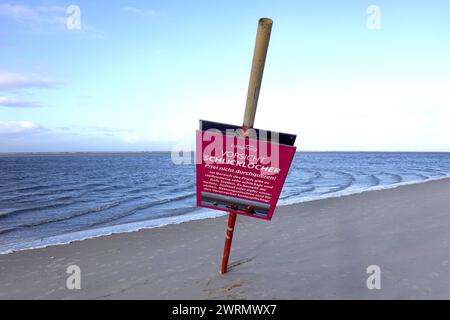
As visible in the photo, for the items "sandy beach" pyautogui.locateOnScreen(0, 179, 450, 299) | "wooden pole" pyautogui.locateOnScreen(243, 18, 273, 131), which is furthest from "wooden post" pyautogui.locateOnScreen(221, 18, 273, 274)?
"sandy beach" pyautogui.locateOnScreen(0, 179, 450, 299)

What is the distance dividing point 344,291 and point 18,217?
13442mm

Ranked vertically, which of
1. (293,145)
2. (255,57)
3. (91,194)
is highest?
(255,57)

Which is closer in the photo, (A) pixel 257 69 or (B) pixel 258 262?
(A) pixel 257 69

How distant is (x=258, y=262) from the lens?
5.78 meters

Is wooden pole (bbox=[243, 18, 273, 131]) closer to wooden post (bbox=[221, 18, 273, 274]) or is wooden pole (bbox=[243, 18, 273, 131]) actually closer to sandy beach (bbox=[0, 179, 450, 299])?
wooden post (bbox=[221, 18, 273, 274])

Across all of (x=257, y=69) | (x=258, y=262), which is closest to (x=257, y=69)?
(x=257, y=69)

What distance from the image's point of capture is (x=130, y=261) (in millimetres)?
6453

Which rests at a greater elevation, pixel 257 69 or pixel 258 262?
pixel 257 69

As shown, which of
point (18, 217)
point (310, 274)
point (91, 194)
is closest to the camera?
point (310, 274)

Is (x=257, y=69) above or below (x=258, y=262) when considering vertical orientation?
above

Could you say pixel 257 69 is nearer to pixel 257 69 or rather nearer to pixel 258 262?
pixel 257 69

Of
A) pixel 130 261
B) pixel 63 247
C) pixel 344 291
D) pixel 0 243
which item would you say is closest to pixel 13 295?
pixel 130 261
